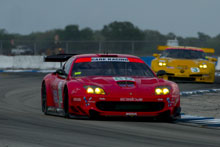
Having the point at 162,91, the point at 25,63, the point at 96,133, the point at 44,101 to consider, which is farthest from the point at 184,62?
the point at 25,63

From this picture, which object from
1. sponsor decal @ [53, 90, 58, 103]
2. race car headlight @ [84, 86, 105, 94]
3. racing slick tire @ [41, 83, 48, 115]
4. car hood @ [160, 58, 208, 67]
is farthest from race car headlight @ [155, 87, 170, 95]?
car hood @ [160, 58, 208, 67]

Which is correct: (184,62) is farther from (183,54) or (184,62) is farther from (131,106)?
(131,106)

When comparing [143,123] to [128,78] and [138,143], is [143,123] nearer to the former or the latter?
[128,78]

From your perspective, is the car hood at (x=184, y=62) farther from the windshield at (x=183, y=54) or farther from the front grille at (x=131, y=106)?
the front grille at (x=131, y=106)

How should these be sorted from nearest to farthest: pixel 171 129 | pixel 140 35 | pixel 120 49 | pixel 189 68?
1. pixel 171 129
2. pixel 189 68
3. pixel 120 49
4. pixel 140 35

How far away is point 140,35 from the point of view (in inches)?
3366

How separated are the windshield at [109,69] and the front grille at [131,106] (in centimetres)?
91

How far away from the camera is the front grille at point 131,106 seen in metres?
8.94

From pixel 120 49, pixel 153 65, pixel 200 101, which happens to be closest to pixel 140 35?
pixel 120 49

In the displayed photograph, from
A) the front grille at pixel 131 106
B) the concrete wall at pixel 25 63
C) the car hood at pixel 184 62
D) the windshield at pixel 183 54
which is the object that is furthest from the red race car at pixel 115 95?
the concrete wall at pixel 25 63

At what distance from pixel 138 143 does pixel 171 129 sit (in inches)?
65.5

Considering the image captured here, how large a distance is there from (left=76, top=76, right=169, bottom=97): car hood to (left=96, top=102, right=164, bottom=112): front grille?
5.7 inches

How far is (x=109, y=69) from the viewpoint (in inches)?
390

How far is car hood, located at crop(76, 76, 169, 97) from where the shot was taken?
8906 mm
